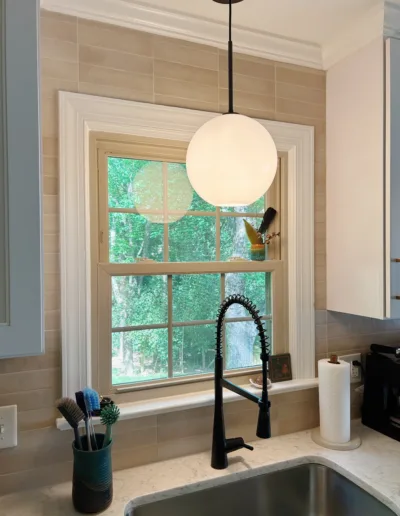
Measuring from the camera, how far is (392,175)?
134cm

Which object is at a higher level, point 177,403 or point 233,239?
point 233,239

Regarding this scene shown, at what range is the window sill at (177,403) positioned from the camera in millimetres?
1274

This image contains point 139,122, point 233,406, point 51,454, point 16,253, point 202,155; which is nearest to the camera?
point 16,253

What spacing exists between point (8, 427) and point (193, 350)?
64 cm

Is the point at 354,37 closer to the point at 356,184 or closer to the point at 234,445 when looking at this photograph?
the point at 356,184

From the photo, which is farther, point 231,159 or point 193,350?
point 193,350

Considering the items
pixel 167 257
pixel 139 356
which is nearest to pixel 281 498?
pixel 139 356

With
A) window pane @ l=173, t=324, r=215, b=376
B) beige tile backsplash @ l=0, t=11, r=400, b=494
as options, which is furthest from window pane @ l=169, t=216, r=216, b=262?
beige tile backsplash @ l=0, t=11, r=400, b=494

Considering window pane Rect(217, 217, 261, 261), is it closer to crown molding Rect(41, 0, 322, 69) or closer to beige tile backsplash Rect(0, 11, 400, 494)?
beige tile backsplash Rect(0, 11, 400, 494)

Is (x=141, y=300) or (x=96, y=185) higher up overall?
(x=96, y=185)

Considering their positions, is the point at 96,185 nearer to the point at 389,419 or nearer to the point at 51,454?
the point at 51,454

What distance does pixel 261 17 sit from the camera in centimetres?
135

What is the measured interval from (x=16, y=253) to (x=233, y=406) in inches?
38.6

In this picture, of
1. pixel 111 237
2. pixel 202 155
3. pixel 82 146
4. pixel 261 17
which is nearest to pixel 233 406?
pixel 111 237
